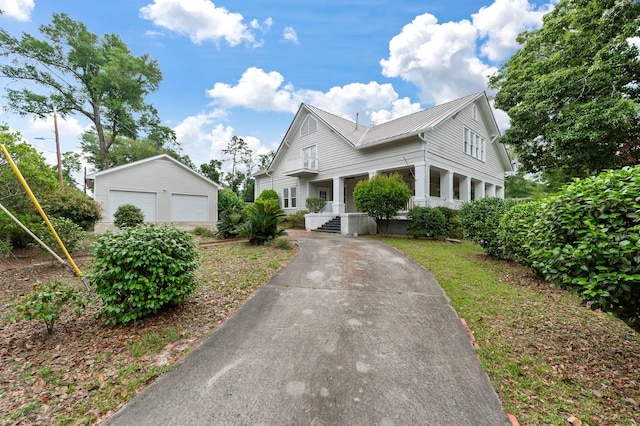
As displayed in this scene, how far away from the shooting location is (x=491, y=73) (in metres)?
17.0

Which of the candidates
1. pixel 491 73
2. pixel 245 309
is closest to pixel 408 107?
pixel 491 73

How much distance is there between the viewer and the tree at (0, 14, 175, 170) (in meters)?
19.6

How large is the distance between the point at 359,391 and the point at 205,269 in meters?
4.65

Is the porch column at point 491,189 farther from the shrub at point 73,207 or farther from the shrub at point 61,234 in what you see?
the shrub at point 73,207

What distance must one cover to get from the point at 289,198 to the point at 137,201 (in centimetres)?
985

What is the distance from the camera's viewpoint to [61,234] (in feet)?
20.3

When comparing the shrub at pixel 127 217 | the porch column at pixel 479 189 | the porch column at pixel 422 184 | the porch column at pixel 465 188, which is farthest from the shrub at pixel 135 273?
the porch column at pixel 479 189

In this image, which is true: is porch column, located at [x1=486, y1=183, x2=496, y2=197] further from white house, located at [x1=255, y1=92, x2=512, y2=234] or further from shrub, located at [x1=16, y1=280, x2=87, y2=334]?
shrub, located at [x1=16, y1=280, x2=87, y2=334]

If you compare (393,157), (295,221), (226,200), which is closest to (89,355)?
(393,157)

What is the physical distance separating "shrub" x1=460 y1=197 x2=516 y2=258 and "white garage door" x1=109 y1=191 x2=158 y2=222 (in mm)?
17957

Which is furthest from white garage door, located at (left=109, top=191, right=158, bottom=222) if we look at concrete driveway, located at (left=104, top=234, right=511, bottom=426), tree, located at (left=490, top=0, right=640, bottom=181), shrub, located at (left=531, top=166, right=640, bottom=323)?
tree, located at (left=490, top=0, right=640, bottom=181)

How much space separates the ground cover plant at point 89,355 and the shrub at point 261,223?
3.89m

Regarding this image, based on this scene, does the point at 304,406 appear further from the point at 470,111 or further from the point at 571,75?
the point at 470,111

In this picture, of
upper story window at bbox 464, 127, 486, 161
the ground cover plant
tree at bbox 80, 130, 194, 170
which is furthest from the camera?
tree at bbox 80, 130, 194, 170
